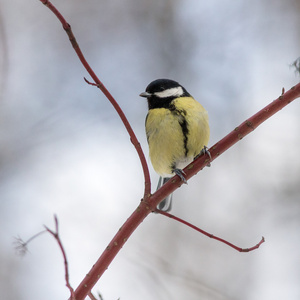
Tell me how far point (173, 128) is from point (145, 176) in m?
1.08

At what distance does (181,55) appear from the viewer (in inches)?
199

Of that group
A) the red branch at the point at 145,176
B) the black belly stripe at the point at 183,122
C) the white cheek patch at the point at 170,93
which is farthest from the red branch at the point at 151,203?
the white cheek patch at the point at 170,93

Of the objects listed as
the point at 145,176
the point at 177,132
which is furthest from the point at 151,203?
the point at 177,132

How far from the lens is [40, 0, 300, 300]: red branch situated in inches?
48.7

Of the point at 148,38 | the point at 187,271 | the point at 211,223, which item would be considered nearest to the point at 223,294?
the point at 187,271

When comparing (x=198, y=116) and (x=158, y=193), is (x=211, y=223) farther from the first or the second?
(x=158, y=193)

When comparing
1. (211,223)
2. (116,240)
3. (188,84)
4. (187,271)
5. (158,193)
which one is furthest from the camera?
(188,84)

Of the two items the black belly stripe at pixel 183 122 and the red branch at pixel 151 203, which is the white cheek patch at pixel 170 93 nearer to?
the black belly stripe at pixel 183 122

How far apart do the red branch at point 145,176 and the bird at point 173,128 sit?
0.88 m

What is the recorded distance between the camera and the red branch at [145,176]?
1.24 metres

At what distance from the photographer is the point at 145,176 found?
4.91ft

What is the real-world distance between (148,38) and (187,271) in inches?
Answer: 108

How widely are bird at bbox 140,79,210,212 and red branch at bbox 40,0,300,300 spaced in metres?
0.88

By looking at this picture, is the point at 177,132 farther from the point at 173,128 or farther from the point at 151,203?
the point at 151,203
